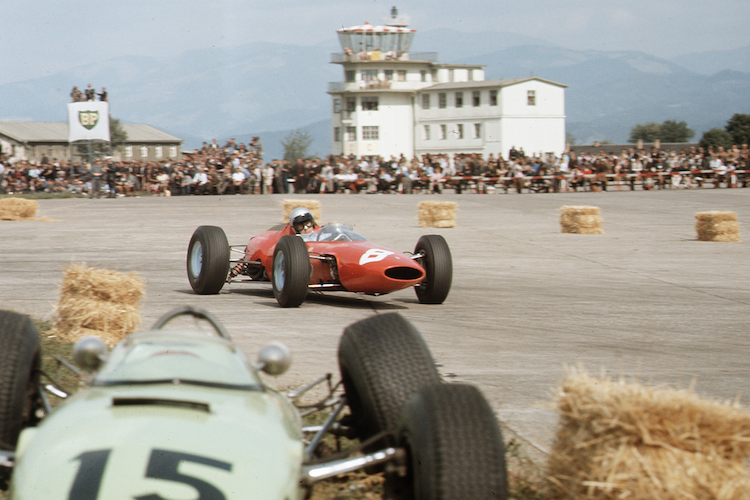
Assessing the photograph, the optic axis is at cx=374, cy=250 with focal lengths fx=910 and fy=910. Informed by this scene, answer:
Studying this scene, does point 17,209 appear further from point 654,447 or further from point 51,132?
point 51,132

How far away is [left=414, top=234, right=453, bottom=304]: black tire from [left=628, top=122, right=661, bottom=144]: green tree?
564ft

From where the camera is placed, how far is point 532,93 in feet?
319

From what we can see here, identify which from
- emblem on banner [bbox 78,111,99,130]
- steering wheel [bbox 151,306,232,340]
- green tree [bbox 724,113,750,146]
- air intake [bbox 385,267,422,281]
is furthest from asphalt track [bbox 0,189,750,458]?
green tree [bbox 724,113,750,146]

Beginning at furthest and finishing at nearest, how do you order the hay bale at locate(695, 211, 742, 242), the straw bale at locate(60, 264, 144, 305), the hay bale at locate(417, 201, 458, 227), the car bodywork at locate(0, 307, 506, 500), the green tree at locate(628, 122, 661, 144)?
the green tree at locate(628, 122, 661, 144)
the hay bale at locate(417, 201, 458, 227)
the hay bale at locate(695, 211, 742, 242)
the straw bale at locate(60, 264, 144, 305)
the car bodywork at locate(0, 307, 506, 500)

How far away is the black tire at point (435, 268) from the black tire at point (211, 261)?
248 cm

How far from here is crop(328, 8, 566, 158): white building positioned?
96.1 metres

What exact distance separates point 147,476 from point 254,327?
20.5 feet

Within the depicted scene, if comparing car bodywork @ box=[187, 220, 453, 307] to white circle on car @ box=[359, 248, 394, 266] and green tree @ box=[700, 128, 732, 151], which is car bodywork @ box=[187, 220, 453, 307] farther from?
green tree @ box=[700, 128, 732, 151]

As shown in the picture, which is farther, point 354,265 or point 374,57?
point 374,57

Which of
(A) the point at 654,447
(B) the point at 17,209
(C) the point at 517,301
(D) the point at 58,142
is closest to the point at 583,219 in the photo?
(C) the point at 517,301

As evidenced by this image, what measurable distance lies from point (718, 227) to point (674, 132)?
537ft

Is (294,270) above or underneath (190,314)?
underneath

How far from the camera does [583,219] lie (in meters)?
21.4

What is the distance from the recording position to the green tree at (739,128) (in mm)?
103375
